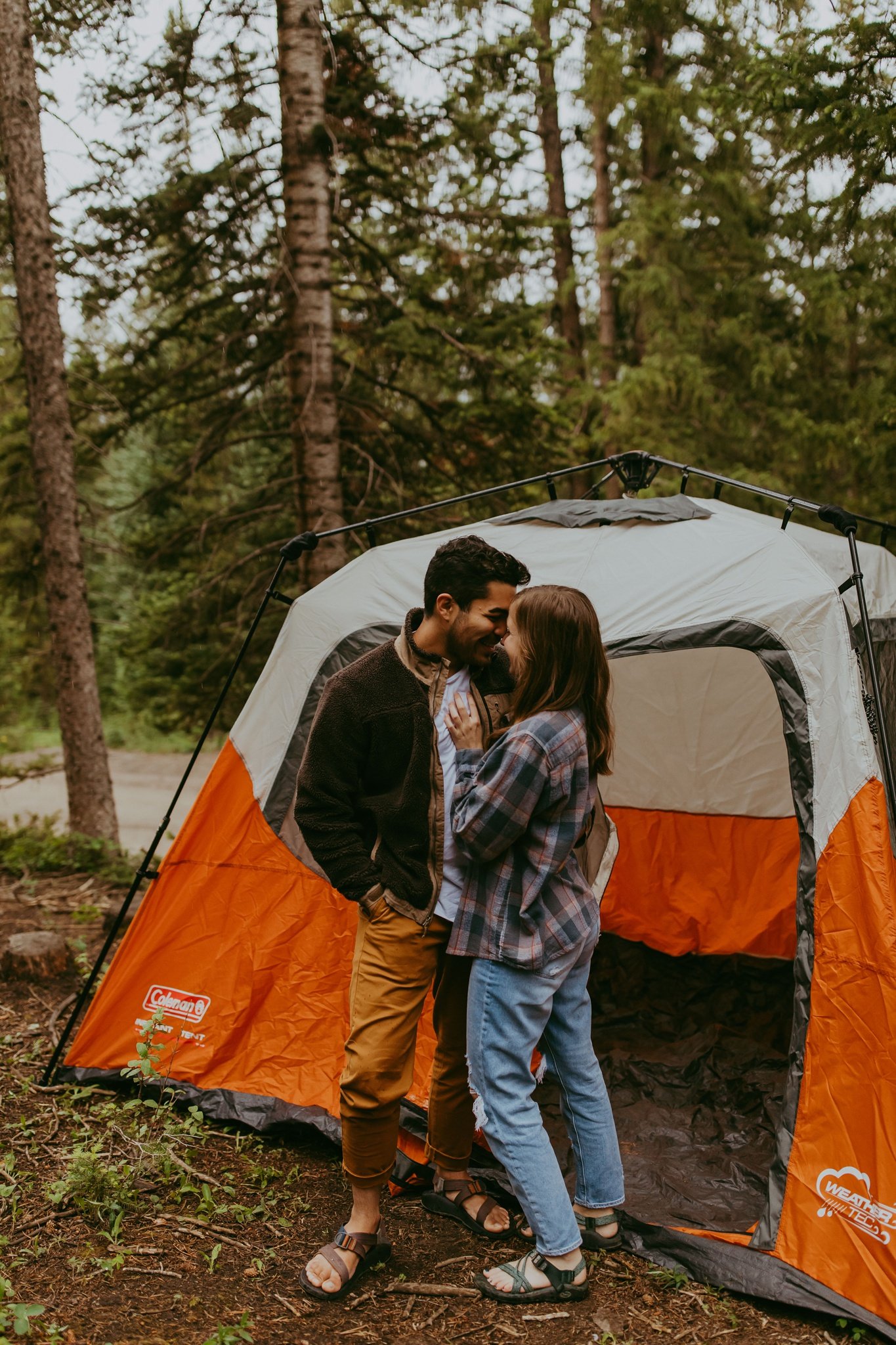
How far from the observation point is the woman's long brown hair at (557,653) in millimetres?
2336

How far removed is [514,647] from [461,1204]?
1580mm

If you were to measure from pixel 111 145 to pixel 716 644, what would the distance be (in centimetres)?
536

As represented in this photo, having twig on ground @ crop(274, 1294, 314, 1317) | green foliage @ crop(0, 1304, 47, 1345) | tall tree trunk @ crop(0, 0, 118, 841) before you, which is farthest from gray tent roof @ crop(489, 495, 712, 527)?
tall tree trunk @ crop(0, 0, 118, 841)

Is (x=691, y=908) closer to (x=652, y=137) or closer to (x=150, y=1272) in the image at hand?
(x=150, y=1272)

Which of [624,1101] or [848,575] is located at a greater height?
[848,575]

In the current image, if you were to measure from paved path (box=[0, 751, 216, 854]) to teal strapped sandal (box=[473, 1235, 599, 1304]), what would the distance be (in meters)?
7.41

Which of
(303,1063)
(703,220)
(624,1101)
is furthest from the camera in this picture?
(703,220)

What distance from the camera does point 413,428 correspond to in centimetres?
646

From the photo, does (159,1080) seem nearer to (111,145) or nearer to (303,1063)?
(303,1063)

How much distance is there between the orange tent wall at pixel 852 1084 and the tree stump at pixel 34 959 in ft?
10.8

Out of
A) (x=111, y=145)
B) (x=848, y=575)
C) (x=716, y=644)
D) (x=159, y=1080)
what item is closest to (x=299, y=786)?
(x=716, y=644)

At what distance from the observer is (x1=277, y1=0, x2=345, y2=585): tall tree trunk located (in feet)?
17.3

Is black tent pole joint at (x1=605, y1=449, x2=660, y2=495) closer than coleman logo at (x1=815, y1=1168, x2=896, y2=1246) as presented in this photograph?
No

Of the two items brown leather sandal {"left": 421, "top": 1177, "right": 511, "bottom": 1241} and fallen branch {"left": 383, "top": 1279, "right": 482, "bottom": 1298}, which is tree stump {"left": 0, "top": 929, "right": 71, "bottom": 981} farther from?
fallen branch {"left": 383, "top": 1279, "right": 482, "bottom": 1298}
